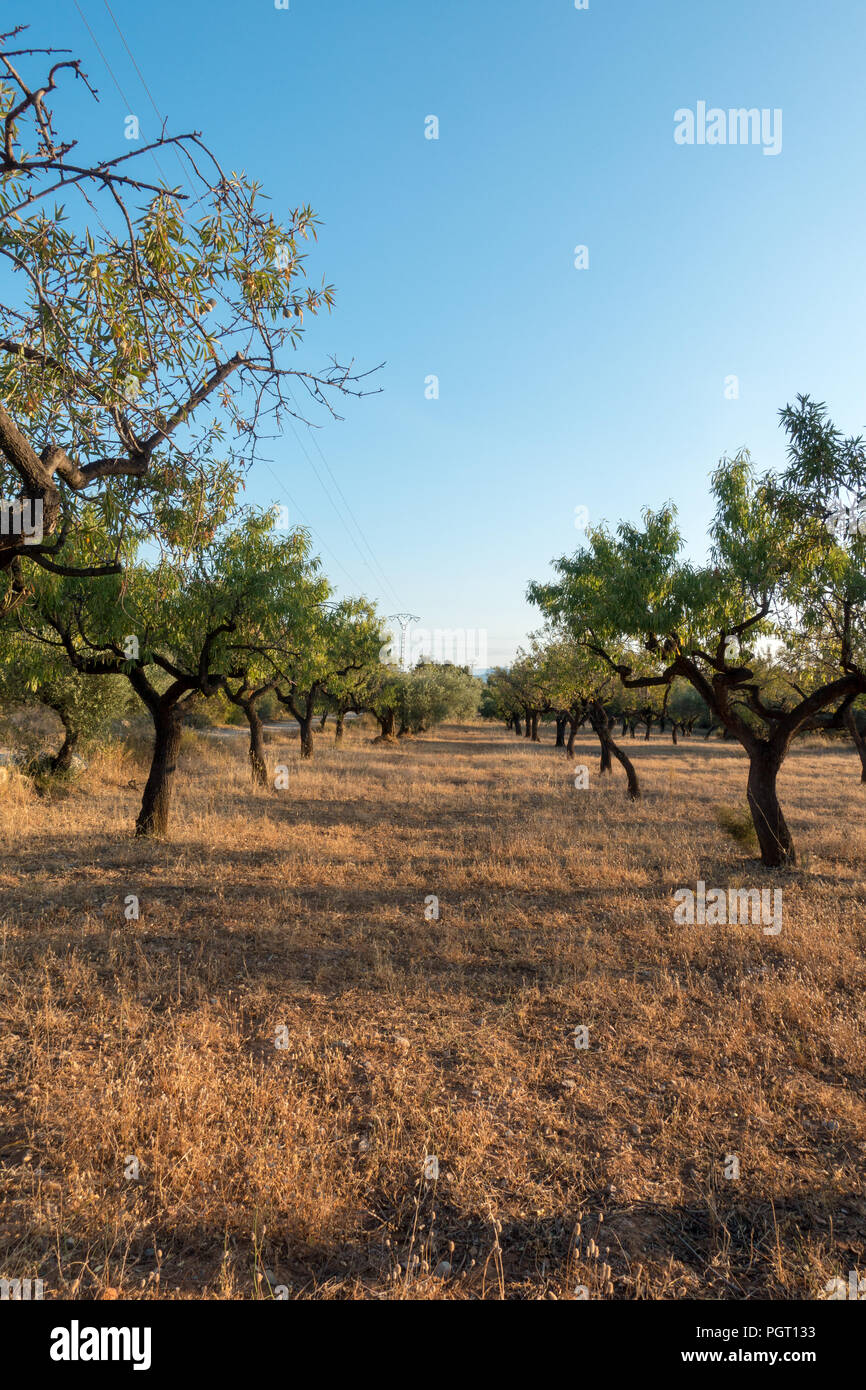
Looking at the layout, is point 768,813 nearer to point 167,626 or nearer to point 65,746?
point 167,626

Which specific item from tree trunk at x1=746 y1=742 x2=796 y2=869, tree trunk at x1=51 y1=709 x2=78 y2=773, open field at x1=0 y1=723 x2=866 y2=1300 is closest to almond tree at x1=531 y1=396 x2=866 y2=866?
tree trunk at x1=746 y1=742 x2=796 y2=869

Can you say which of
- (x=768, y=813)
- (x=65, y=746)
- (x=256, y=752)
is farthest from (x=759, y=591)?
(x=65, y=746)

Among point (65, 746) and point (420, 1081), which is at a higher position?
point (65, 746)

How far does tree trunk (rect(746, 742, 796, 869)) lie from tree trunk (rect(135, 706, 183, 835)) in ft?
37.7

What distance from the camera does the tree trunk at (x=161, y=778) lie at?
41.2 feet

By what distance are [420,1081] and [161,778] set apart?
377 inches

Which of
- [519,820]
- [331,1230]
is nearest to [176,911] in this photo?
[331,1230]

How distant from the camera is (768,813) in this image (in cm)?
1200

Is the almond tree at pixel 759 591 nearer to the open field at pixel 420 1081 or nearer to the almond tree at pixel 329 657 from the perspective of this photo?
the open field at pixel 420 1081

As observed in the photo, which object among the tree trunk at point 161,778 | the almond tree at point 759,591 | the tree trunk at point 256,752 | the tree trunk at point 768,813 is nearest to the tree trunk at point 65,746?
the tree trunk at point 256,752

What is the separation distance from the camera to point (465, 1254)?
324 centimetres

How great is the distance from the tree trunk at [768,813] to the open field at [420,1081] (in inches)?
33.4

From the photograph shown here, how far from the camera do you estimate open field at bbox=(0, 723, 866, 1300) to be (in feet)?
10.5

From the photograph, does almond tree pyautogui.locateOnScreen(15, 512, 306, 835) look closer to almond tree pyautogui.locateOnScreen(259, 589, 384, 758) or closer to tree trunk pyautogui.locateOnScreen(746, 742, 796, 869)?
almond tree pyautogui.locateOnScreen(259, 589, 384, 758)
